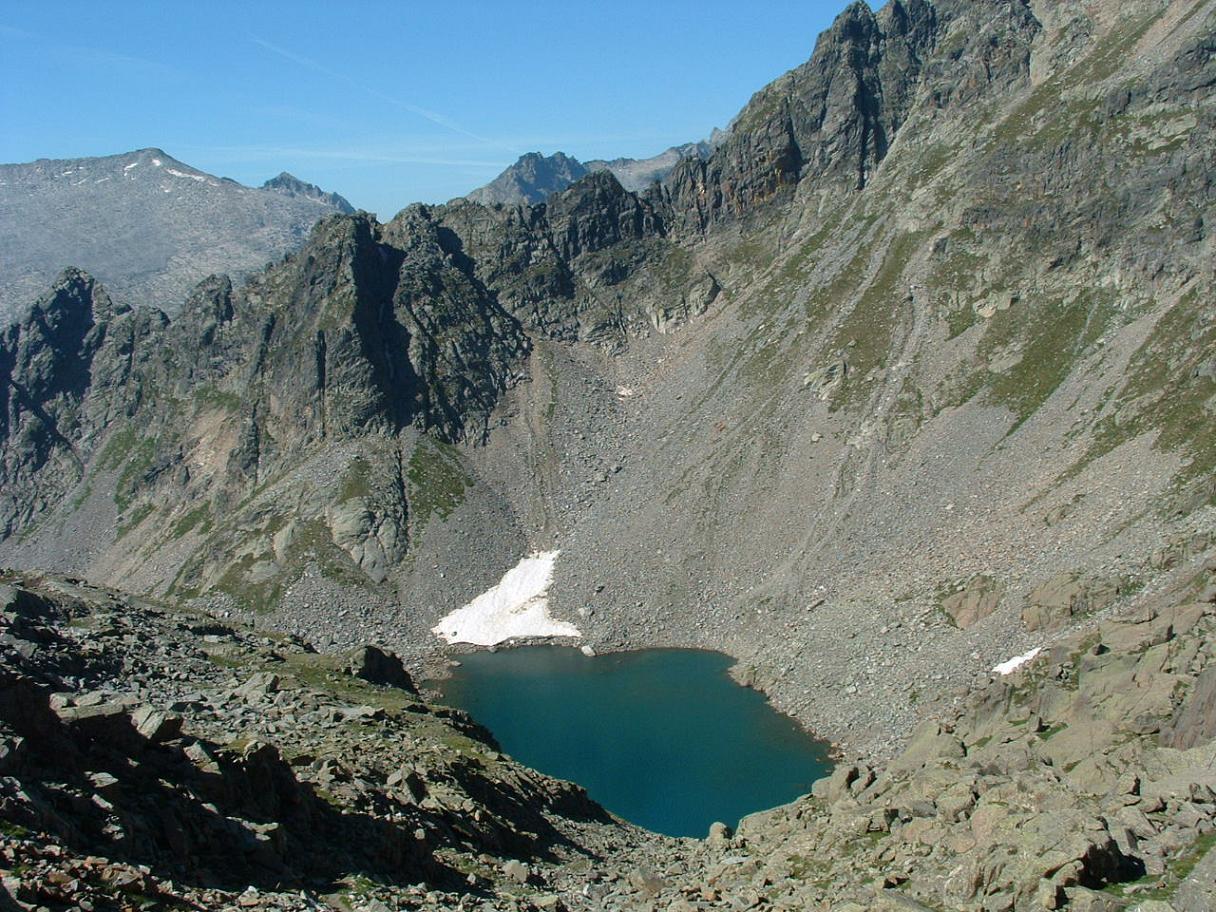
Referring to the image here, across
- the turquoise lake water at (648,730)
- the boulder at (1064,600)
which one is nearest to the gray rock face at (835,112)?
the turquoise lake water at (648,730)

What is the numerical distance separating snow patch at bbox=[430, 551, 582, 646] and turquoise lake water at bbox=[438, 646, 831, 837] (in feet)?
11.2

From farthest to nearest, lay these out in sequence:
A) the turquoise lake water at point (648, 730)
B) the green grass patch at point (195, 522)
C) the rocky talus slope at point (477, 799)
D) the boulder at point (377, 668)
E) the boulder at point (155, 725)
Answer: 1. the green grass patch at point (195, 522)
2. the turquoise lake water at point (648, 730)
3. the boulder at point (377, 668)
4. the boulder at point (155, 725)
5. the rocky talus slope at point (477, 799)

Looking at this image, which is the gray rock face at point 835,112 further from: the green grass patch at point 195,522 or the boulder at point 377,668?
the boulder at point 377,668

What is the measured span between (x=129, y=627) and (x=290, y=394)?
105902 millimetres

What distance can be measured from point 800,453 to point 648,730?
47.7 meters

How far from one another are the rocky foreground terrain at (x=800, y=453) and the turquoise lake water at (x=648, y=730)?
415 centimetres

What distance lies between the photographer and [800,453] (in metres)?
122

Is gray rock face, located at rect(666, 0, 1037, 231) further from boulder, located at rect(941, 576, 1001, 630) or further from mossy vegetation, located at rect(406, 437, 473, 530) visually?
boulder, located at rect(941, 576, 1001, 630)

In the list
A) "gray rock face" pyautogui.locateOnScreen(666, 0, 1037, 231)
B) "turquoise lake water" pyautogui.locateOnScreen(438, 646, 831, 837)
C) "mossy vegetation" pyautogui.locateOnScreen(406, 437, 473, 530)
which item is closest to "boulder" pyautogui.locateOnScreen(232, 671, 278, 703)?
"turquoise lake water" pyautogui.locateOnScreen(438, 646, 831, 837)

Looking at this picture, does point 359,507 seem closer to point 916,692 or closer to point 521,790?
point 916,692

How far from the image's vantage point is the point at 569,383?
158m

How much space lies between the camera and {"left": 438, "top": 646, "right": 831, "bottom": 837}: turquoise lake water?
72938 mm

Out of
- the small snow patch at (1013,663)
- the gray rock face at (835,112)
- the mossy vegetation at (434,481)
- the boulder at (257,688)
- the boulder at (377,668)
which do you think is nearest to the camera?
the boulder at (257,688)

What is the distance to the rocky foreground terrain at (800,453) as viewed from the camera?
36.6 meters
